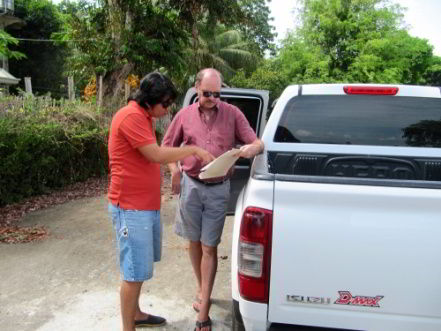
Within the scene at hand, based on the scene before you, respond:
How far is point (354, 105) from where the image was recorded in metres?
3.18

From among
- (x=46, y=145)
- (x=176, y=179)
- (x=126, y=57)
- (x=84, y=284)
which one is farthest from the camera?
(x=126, y=57)

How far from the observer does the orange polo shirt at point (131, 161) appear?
2.83m

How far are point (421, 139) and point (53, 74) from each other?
30.9 meters

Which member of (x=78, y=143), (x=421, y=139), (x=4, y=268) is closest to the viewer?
(x=421, y=139)

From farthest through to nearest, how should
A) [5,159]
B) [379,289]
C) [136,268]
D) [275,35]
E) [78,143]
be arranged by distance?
[275,35]
[78,143]
[5,159]
[136,268]
[379,289]

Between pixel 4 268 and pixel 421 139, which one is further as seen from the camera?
pixel 4 268

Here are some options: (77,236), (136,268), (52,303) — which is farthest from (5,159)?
(136,268)


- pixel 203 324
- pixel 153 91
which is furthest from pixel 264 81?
pixel 153 91

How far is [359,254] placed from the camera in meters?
2.11

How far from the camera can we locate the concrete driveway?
3668 mm

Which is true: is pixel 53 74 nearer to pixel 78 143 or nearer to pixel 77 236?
pixel 78 143

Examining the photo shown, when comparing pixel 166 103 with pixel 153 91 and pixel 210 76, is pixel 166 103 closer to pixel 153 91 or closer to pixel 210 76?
pixel 153 91

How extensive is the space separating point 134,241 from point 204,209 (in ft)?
2.31

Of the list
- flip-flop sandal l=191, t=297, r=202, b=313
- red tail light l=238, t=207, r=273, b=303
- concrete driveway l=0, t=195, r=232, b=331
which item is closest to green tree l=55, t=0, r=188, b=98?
concrete driveway l=0, t=195, r=232, b=331
